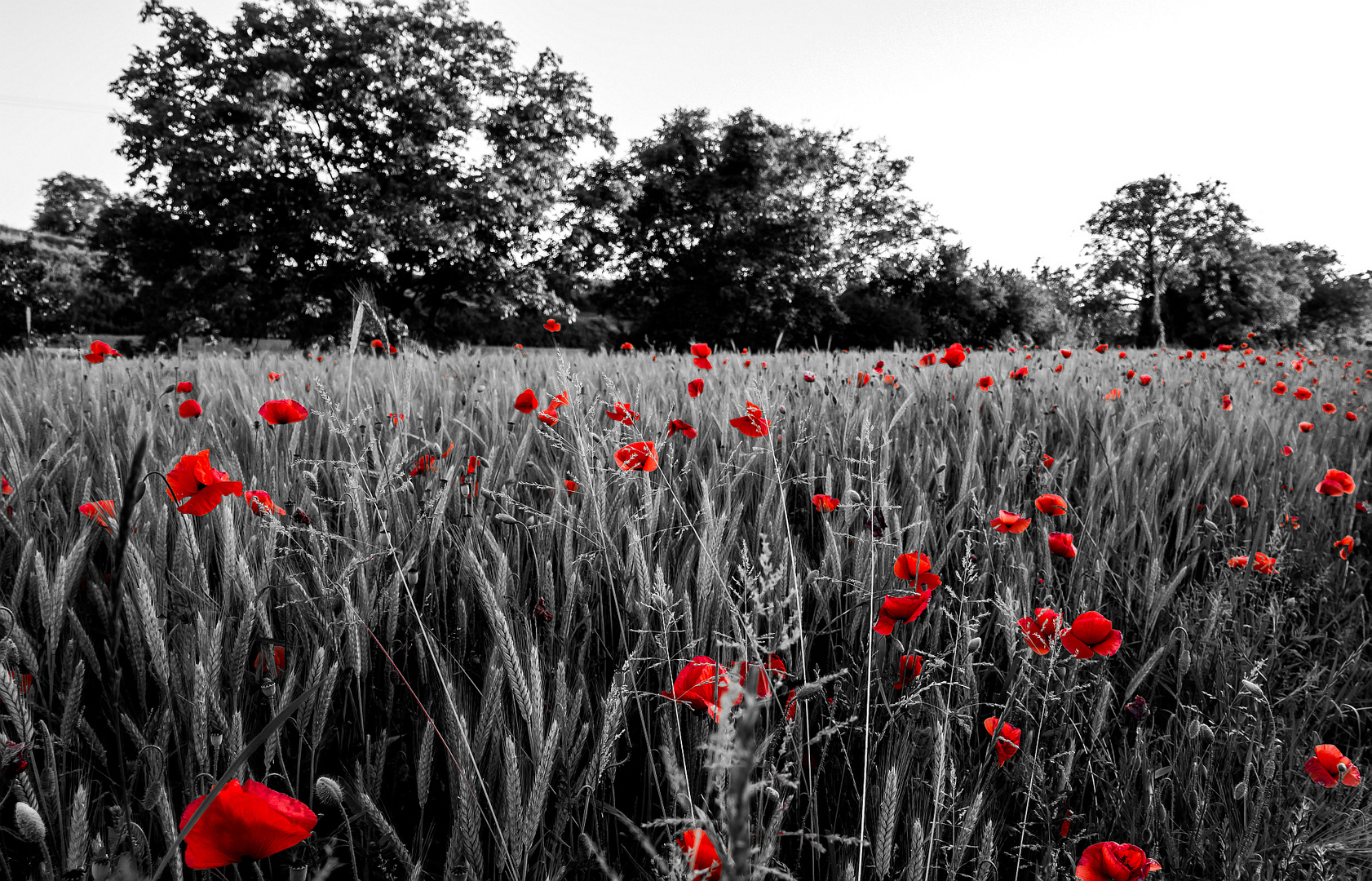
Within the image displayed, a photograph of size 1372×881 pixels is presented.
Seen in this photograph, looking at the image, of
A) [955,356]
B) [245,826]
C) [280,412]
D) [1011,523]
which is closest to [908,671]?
[1011,523]

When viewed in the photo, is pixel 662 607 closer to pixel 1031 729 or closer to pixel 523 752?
pixel 523 752

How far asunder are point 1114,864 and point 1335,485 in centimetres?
142

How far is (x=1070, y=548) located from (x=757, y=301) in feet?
75.0

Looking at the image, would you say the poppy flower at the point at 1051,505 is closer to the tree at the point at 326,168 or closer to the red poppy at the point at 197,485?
the red poppy at the point at 197,485

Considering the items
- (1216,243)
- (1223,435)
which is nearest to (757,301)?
(1223,435)

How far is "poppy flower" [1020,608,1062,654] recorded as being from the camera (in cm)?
75

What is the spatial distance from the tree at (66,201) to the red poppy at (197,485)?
63716mm

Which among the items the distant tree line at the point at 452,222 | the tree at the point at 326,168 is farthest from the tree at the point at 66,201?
the tree at the point at 326,168

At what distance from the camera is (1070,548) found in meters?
1.02

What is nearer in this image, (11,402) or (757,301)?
(11,402)

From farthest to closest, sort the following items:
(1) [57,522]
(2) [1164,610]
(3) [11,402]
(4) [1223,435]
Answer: (4) [1223,435] → (3) [11,402] → (2) [1164,610] → (1) [57,522]

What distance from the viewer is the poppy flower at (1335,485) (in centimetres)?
147

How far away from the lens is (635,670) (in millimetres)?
786

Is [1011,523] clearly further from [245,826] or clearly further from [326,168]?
[326,168]
